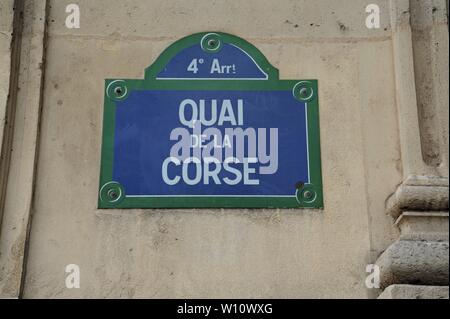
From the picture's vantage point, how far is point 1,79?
15.9 feet

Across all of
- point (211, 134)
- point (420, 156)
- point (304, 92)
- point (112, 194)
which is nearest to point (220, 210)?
point (211, 134)

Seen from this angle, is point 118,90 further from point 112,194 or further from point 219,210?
point 219,210

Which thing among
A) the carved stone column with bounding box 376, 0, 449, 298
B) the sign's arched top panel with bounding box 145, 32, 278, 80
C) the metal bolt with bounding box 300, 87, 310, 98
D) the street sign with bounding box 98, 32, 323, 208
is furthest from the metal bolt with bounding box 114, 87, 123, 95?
the carved stone column with bounding box 376, 0, 449, 298

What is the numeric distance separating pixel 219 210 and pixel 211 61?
0.80 m

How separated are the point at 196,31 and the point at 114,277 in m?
1.35

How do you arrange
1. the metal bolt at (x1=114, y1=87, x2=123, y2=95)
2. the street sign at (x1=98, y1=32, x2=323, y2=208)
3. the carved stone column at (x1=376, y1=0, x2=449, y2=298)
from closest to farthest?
the carved stone column at (x1=376, y1=0, x2=449, y2=298)
the street sign at (x1=98, y1=32, x2=323, y2=208)
the metal bolt at (x1=114, y1=87, x2=123, y2=95)

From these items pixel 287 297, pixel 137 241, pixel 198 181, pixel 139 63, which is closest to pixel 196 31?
pixel 139 63

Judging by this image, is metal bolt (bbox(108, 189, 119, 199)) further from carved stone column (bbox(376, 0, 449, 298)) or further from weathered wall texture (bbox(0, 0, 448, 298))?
carved stone column (bbox(376, 0, 449, 298))

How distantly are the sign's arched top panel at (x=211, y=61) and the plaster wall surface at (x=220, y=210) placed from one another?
5 centimetres

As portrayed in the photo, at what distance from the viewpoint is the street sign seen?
471 centimetres

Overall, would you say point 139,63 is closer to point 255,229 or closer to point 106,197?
point 106,197

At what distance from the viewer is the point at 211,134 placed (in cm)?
481

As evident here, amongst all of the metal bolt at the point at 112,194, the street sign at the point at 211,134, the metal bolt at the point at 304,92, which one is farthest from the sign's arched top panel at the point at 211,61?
the metal bolt at the point at 112,194

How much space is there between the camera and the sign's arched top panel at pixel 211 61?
16.2 feet
